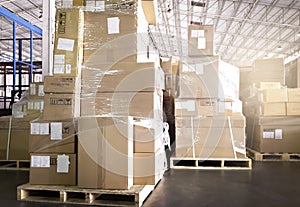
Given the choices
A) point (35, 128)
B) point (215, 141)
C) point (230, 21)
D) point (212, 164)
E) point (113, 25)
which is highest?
point (230, 21)

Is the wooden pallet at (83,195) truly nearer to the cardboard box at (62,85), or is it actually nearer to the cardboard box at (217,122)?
the cardboard box at (62,85)

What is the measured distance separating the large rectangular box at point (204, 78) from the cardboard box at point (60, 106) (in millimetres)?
1942

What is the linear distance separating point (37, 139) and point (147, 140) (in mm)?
1084

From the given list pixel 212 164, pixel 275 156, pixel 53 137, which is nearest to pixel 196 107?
pixel 212 164

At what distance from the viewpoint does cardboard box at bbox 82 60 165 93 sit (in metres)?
3.03

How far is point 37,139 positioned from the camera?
298 cm

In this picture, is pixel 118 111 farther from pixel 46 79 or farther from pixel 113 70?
pixel 46 79

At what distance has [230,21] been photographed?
10.9m

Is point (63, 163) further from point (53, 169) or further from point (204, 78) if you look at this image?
point (204, 78)

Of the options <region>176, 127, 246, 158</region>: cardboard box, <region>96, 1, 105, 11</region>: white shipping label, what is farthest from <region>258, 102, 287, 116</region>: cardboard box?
<region>96, 1, 105, 11</region>: white shipping label

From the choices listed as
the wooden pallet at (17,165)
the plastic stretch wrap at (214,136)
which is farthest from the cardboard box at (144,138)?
the wooden pallet at (17,165)

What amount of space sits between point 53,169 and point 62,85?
2.73ft

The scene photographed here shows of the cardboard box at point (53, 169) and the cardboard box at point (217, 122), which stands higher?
the cardboard box at point (217, 122)

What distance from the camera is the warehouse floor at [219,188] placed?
2.76 metres
